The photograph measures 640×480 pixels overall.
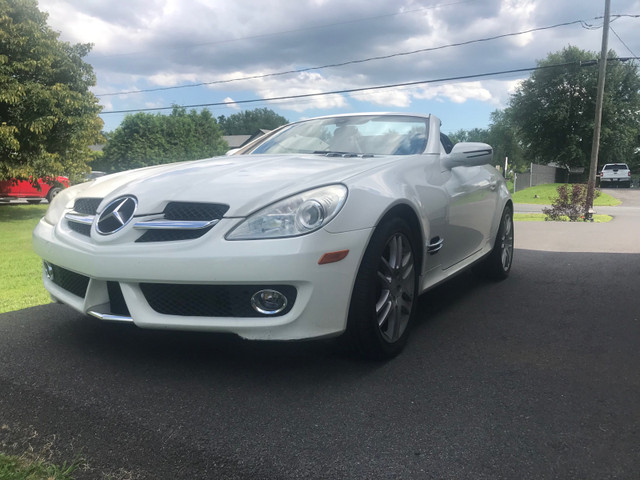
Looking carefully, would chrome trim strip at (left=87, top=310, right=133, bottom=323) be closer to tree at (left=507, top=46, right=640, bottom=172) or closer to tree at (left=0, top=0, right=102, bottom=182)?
tree at (left=0, top=0, right=102, bottom=182)

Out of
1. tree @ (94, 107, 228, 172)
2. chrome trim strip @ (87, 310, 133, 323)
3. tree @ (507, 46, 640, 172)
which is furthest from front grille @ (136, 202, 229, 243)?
tree @ (94, 107, 228, 172)

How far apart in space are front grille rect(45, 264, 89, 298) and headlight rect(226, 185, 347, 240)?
3.08 feet

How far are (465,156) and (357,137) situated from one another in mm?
784

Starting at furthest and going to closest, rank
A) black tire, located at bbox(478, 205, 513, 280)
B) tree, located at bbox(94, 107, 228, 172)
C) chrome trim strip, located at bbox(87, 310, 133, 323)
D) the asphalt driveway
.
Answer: tree, located at bbox(94, 107, 228, 172) → black tire, located at bbox(478, 205, 513, 280) → chrome trim strip, located at bbox(87, 310, 133, 323) → the asphalt driveway

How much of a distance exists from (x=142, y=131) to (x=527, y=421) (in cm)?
6608

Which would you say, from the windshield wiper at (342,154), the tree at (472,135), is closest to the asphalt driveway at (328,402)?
the windshield wiper at (342,154)

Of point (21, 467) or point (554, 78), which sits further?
point (554, 78)

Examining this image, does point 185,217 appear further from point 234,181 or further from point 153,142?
point 153,142

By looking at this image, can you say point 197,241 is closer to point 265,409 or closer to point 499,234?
point 265,409

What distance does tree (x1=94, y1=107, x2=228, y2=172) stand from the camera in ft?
204

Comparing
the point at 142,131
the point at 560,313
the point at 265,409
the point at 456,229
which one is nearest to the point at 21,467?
the point at 265,409

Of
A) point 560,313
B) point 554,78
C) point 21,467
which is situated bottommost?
point 560,313

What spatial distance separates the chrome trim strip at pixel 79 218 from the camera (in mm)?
2898

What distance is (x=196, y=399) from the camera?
2531mm
